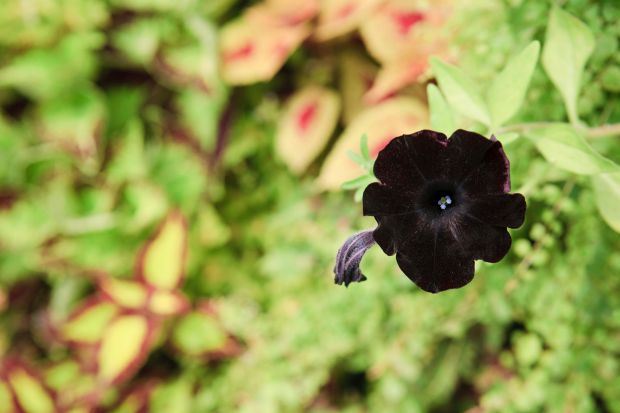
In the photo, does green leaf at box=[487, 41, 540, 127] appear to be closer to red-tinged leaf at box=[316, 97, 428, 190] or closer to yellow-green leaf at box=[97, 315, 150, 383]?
red-tinged leaf at box=[316, 97, 428, 190]

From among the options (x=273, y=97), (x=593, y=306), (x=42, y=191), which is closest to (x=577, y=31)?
(x=593, y=306)

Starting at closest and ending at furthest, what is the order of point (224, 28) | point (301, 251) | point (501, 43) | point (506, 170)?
point (506, 170) < point (501, 43) < point (301, 251) < point (224, 28)

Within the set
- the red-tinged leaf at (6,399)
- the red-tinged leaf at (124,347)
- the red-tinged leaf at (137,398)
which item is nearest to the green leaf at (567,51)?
the red-tinged leaf at (124,347)

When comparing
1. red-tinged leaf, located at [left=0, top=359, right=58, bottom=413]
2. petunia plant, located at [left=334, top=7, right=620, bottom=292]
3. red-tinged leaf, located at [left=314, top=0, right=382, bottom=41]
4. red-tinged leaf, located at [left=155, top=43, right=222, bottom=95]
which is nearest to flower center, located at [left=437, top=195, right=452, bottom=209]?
petunia plant, located at [left=334, top=7, right=620, bottom=292]

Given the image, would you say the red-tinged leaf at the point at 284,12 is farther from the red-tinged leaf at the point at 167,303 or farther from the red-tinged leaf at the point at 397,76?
the red-tinged leaf at the point at 167,303

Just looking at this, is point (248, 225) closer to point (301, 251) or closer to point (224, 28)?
point (301, 251)

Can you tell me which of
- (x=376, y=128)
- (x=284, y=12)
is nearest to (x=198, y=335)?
(x=376, y=128)

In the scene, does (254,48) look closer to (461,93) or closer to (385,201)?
(461,93)
